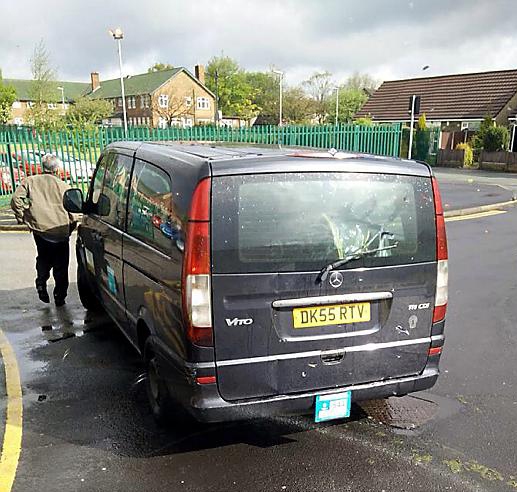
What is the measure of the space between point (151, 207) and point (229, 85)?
3274 inches

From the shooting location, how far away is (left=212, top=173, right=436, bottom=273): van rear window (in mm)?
2822

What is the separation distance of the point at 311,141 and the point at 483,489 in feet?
54.7

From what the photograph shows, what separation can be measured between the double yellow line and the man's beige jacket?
151 centimetres

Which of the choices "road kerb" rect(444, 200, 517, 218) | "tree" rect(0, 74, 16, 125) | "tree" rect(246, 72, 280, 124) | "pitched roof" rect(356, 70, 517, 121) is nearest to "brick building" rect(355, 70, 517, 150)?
"pitched roof" rect(356, 70, 517, 121)

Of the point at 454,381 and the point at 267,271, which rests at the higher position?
the point at 267,271

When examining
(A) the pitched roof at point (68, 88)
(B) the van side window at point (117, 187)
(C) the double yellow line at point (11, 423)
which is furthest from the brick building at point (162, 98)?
(C) the double yellow line at point (11, 423)

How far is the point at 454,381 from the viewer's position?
4270 millimetres

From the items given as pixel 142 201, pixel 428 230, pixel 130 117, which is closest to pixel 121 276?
pixel 142 201

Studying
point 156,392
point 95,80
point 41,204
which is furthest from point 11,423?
point 95,80

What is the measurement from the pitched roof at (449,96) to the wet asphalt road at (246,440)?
34.4 metres

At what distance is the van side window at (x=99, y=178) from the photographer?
4.89m

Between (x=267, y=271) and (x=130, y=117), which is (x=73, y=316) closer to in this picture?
(x=267, y=271)

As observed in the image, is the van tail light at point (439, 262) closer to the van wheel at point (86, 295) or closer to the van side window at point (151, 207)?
the van side window at point (151, 207)

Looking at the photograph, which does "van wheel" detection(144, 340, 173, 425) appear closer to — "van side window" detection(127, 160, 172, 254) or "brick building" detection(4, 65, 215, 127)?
"van side window" detection(127, 160, 172, 254)
